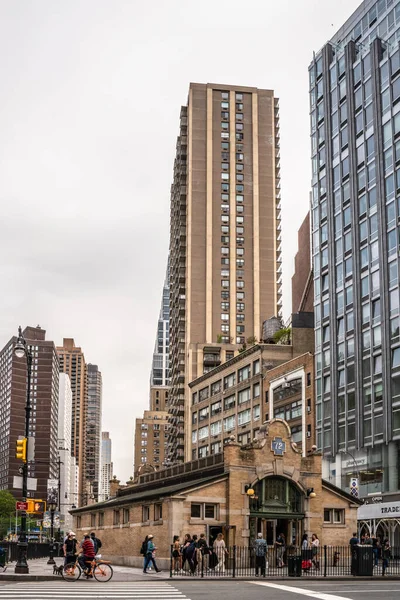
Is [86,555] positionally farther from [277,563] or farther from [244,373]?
[244,373]

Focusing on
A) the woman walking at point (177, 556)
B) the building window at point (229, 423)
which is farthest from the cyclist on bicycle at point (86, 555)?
the building window at point (229, 423)

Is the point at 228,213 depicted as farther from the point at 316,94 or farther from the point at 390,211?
the point at 390,211

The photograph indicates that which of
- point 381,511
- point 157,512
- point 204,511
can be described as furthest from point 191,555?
point 381,511

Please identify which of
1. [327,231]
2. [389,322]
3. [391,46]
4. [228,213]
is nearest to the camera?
[389,322]

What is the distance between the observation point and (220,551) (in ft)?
126

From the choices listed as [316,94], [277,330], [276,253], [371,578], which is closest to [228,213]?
[276,253]

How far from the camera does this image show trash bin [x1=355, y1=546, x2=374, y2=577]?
34.6m

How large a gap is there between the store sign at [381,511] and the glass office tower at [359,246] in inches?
62.2

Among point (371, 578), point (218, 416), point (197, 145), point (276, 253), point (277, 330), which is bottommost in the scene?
point (371, 578)

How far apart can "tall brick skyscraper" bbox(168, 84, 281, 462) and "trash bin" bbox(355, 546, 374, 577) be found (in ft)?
333

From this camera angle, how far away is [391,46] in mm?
75062

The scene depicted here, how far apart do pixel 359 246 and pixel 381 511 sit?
24269mm

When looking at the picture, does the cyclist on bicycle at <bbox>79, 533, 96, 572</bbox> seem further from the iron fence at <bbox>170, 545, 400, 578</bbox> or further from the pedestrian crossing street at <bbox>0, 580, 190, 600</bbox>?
the iron fence at <bbox>170, 545, 400, 578</bbox>

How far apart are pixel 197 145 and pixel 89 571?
122518mm
